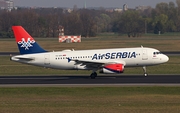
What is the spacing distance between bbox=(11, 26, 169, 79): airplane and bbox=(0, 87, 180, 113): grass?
9.89m

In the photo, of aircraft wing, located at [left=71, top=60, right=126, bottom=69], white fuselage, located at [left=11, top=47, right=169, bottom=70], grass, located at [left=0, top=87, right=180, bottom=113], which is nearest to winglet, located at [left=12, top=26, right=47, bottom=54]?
white fuselage, located at [left=11, top=47, right=169, bottom=70]

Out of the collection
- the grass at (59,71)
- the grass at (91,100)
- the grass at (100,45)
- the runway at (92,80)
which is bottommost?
the grass at (100,45)

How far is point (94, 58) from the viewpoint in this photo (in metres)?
57.6

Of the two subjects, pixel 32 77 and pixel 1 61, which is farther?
pixel 1 61

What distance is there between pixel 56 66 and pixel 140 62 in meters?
A: 9.57

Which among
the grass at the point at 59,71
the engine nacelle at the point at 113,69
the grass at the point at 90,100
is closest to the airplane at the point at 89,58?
the engine nacelle at the point at 113,69

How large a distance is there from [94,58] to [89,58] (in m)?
0.58

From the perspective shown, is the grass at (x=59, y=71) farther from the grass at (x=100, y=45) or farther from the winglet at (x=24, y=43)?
the grass at (x=100, y=45)

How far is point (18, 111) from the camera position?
1374 inches

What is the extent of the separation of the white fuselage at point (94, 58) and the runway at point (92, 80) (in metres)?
1.56

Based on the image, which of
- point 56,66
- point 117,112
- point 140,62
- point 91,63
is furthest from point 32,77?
point 117,112

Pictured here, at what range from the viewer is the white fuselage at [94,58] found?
57.1 metres

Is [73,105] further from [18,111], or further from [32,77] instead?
[32,77]

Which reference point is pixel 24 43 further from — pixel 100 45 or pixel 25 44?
pixel 100 45
